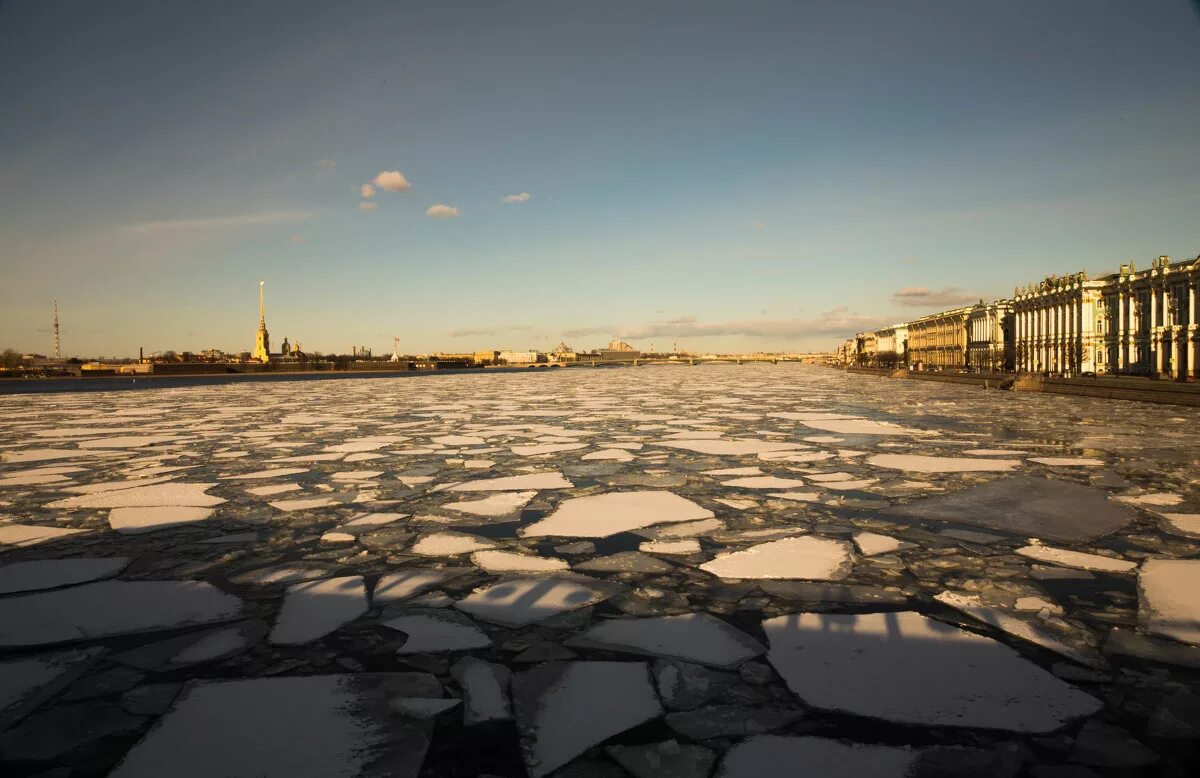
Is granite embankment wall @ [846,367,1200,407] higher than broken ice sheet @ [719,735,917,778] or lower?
lower

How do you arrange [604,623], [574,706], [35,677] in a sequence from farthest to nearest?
1. [604,623]
2. [35,677]
3. [574,706]

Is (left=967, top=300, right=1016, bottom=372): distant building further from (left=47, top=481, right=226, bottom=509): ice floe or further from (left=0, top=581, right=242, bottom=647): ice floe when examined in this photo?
(left=0, top=581, right=242, bottom=647): ice floe

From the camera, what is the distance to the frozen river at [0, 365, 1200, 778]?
1865 millimetres

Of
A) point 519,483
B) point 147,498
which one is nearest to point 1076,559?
point 519,483

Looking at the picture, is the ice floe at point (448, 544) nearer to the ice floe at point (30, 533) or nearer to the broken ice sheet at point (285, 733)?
the broken ice sheet at point (285, 733)

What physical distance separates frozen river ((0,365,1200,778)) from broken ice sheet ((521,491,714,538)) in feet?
0.13

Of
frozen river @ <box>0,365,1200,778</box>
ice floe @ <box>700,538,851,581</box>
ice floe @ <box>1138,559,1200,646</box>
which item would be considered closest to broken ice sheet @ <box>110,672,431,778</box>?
frozen river @ <box>0,365,1200,778</box>

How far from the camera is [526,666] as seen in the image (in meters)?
2.35

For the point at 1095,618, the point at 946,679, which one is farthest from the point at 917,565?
the point at 946,679

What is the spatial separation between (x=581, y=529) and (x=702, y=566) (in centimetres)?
100

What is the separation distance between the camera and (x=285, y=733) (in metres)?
1.93

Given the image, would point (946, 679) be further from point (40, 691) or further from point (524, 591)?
point (40, 691)

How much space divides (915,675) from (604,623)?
1.14 metres

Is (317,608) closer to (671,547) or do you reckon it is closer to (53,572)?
(53,572)
